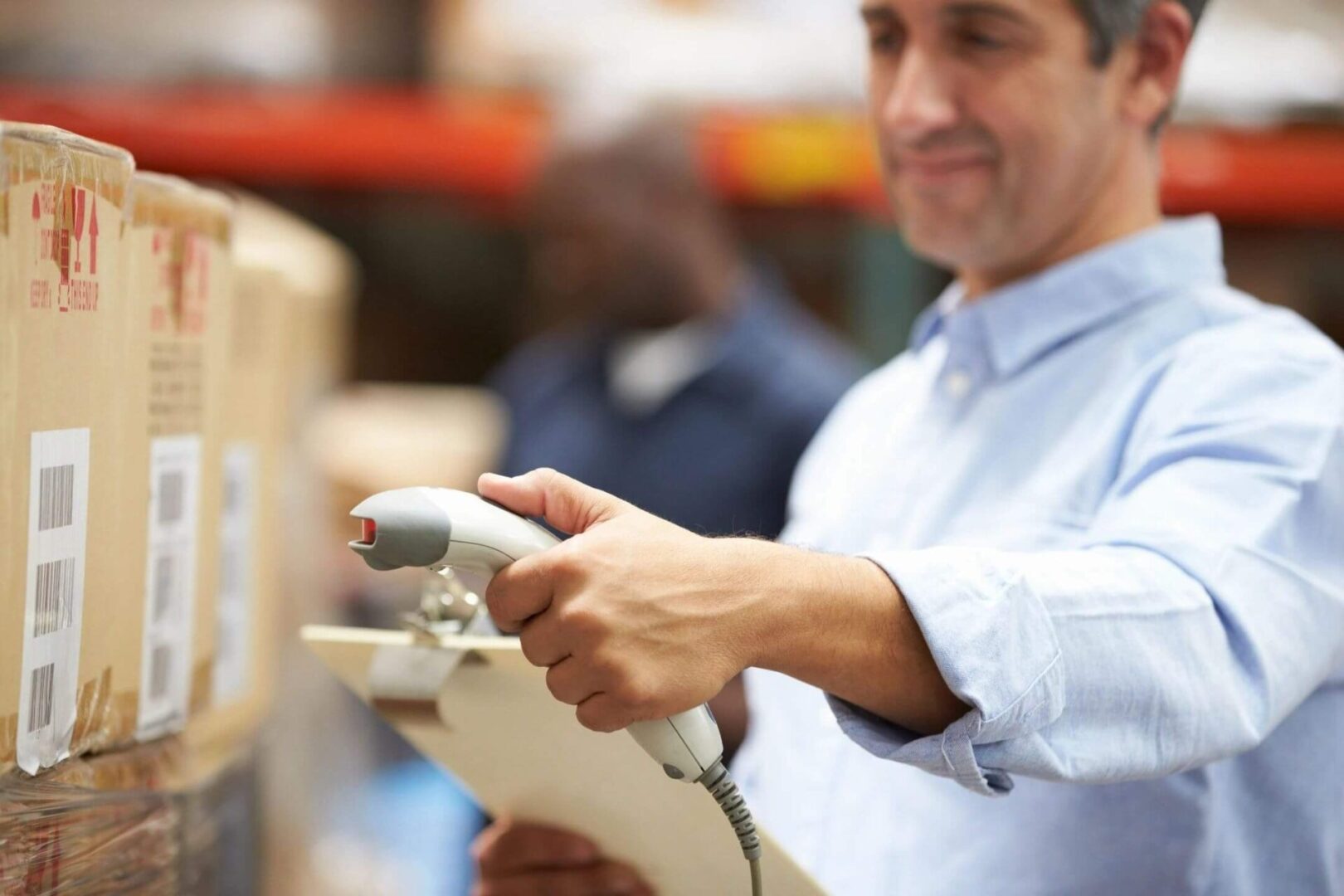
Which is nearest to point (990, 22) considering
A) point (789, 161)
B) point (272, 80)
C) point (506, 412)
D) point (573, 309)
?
point (573, 309)

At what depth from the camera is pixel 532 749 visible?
2.96 ft

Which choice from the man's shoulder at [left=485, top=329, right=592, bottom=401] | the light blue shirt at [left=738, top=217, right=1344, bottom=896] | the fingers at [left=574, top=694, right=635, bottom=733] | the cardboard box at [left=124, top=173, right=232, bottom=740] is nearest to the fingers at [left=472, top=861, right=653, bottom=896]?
the light blue shirt at [left=738, top=217, right=1344, bottom=896]

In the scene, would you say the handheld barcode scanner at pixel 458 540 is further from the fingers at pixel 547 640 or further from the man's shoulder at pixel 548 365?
the man's shoulder at pixel 548 365

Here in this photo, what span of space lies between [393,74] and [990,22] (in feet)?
8.61

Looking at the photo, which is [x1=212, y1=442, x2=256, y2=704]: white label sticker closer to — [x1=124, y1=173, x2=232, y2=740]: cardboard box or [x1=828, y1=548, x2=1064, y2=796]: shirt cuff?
[x1=124, y1=173, x2=232, y2=740]: cardboard box

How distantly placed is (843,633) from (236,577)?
704mm

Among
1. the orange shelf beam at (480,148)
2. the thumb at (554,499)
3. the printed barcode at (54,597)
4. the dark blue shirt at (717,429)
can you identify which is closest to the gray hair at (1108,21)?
the thumb at (554,499)

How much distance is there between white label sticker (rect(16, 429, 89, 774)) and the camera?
0.71 m

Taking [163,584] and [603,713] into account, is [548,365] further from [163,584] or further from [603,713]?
[603,713]

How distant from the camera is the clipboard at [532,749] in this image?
84cm

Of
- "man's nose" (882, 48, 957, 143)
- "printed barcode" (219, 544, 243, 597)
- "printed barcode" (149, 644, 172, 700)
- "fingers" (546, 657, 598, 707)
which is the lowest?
"printed barcode" (219, 544, 243, 597)

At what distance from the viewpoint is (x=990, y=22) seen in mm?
1057

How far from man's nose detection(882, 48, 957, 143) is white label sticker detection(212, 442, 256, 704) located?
626mm

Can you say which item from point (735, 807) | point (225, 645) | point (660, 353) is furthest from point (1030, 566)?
point (660, 353)
